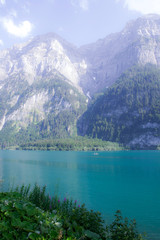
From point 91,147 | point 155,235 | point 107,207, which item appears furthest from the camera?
point 91,147

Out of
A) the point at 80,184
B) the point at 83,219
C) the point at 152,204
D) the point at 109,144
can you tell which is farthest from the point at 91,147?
the point at 83,219

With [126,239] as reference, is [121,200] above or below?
below

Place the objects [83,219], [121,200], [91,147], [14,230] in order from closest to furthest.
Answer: [14,230] → [83,219] → [121,200] → [91,147]

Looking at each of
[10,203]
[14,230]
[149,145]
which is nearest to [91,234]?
[14,230]

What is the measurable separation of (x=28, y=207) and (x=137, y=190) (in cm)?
2871

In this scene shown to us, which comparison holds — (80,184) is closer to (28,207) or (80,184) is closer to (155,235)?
(155,235)

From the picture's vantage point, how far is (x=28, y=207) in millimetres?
6887

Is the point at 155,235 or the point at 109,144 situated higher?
the point at 109,144

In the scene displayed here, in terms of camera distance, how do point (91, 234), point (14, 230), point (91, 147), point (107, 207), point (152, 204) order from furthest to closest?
point (91, 147) < point (152, 204) < point (107, 207) < point (91, 234) < point (14, 230)

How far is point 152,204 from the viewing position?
2441cm

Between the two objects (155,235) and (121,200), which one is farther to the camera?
(121,200)

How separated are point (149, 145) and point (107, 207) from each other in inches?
6894

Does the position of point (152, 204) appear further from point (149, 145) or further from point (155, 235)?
point (149, 145)

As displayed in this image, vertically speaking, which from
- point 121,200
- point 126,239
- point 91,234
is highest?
point 91,234
